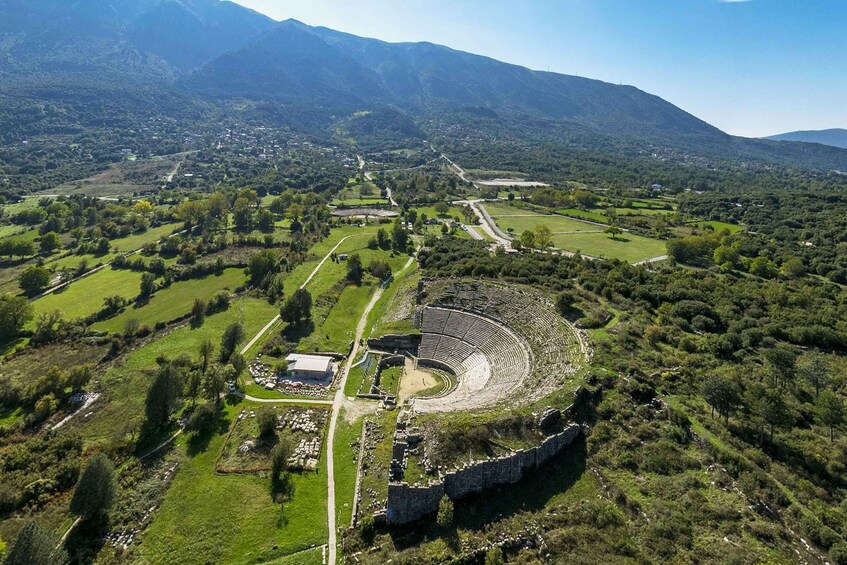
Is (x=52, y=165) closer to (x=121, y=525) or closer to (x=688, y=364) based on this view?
(x=121, y=525)

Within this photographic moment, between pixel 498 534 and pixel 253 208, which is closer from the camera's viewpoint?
pixel 498 534

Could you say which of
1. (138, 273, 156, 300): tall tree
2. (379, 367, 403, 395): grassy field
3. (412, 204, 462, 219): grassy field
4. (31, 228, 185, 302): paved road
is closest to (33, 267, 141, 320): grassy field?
(31, 228, 185, 302): paved road

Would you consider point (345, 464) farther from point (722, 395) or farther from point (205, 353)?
point (722, 395)

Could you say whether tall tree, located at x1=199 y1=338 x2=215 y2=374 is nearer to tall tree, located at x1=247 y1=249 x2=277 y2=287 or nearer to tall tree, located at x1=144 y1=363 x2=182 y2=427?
tall tree, located at x1=144 y1=363 x2=182 y2=427

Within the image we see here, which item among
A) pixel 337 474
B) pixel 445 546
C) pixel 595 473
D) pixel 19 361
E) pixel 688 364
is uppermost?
pixel 688 364

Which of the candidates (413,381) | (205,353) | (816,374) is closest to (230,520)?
(205,353)

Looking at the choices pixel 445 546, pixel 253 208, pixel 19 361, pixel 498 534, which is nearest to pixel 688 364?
pixel 498 534
